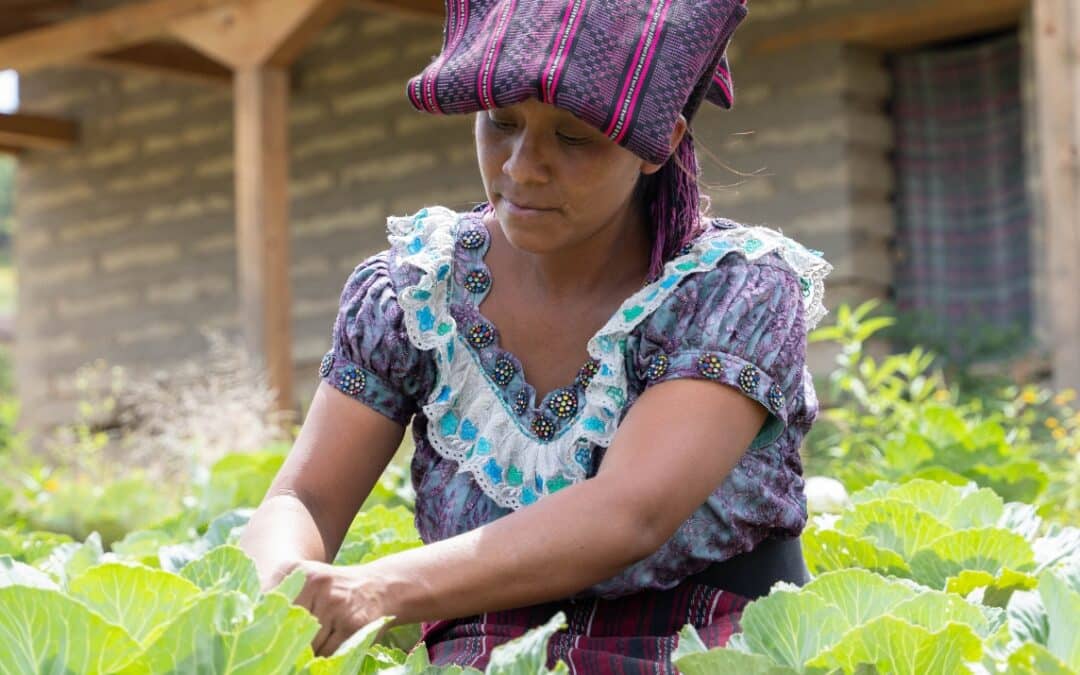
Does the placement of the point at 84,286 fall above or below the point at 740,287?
below

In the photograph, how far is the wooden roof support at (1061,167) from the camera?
210 inches

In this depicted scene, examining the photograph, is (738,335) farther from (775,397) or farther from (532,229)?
(532,229)

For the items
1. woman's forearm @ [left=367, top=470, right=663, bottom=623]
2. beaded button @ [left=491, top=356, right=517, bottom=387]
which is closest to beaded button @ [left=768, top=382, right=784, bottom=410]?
woman's forearm @ [left=367, top=470, right=663, bottom=623]

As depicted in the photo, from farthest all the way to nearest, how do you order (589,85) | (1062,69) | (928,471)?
1. (1062,69)
2. (928,471)
3. (589,85)

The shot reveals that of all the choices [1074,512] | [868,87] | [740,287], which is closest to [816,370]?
[868,87]

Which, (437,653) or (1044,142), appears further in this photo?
(1044,142)

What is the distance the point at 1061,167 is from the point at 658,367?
406 cm

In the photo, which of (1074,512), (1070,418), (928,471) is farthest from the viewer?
(1070,418)

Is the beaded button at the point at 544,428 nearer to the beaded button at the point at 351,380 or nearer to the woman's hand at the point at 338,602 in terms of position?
the beaded button at the point at 351,380

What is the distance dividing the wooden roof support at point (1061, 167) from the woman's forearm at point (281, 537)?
4.12 m

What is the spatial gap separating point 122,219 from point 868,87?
19.1ft

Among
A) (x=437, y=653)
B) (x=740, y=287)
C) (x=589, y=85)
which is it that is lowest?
(x=437, y=653)

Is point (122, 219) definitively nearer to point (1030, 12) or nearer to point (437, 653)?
point (1030, 12)

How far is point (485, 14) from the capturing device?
1732 millimetres
